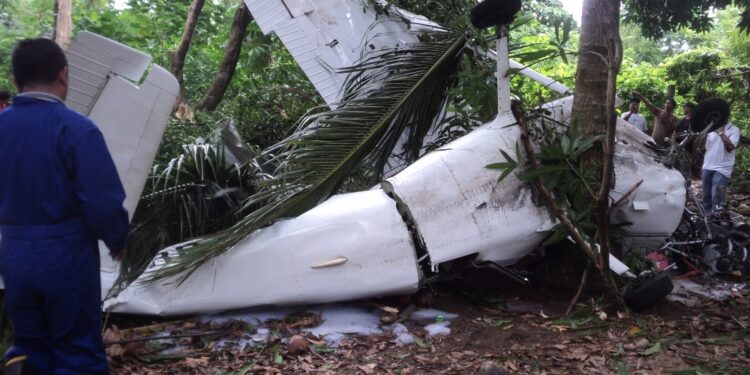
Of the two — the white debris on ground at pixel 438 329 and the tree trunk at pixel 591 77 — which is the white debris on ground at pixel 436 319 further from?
the tree trunk at pixel 591 77

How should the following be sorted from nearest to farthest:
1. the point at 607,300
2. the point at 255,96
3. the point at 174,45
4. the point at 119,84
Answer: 1. the point at 119,84
2. the point at 607,300
3. the point at 255,96
4. the point at 174,45

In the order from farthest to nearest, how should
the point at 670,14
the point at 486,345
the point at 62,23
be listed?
the point at 62,23 < the point at 670,14 < the point at 486,345

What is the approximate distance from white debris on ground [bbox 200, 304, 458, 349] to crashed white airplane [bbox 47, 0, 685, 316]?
0.30 ft

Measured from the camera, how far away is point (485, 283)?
15.0 ft

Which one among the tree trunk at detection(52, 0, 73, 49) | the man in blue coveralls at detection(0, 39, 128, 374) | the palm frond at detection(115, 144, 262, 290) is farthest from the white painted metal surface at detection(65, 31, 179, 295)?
the tree trunk at detection(52, 0, 73, 49)

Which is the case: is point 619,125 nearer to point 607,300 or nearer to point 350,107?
point 607,300

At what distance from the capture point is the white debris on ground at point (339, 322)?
391 cm

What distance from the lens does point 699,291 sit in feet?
16.2

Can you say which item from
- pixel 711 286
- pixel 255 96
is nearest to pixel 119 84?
pixel 255 96

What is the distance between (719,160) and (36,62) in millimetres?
7194

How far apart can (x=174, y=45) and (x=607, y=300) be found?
10.2 metres

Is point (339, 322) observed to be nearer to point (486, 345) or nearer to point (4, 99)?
point (486, 345)

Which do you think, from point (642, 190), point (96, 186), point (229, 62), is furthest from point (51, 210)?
point (229, 62)

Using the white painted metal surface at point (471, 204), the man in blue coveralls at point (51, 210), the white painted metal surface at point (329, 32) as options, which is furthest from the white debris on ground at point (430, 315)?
the white painted metal surface at point (329, 32)
